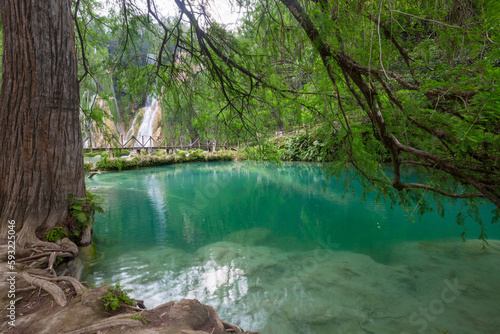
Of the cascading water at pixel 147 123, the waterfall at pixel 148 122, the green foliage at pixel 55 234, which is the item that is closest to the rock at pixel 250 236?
the green foliage at pixel 55 234

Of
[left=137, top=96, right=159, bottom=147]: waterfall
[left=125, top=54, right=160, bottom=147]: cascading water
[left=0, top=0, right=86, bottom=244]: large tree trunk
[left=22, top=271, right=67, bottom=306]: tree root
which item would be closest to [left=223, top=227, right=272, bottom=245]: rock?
[left=0, top=0, right=86, bottom=244]: large tree trunk

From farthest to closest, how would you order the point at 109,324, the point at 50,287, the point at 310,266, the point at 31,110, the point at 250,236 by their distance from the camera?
the point at 250,236 → the point at 310,266 → the point at 31,110 → the point at 50,287 → the point at 109,324

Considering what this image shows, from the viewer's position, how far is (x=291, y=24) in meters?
2.07

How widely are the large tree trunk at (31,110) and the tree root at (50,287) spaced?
3.13 ft

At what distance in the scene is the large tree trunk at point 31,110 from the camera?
2.58 m

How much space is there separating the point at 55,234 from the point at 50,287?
133 centimetres

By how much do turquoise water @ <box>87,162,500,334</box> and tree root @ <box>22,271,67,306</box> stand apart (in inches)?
49.4

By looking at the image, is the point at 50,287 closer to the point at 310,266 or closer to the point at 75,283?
the point at 75,283

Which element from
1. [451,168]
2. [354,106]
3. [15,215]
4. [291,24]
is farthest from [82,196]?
[451,168]

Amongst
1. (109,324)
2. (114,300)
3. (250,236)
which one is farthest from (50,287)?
(250,236)

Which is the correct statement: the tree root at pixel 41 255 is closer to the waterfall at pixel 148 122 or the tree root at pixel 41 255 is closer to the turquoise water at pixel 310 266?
the turquoise water at pixel 310 266

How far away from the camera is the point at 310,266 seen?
3.56m

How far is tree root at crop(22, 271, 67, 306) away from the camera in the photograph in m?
1.54

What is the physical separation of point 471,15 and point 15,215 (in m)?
4.26
